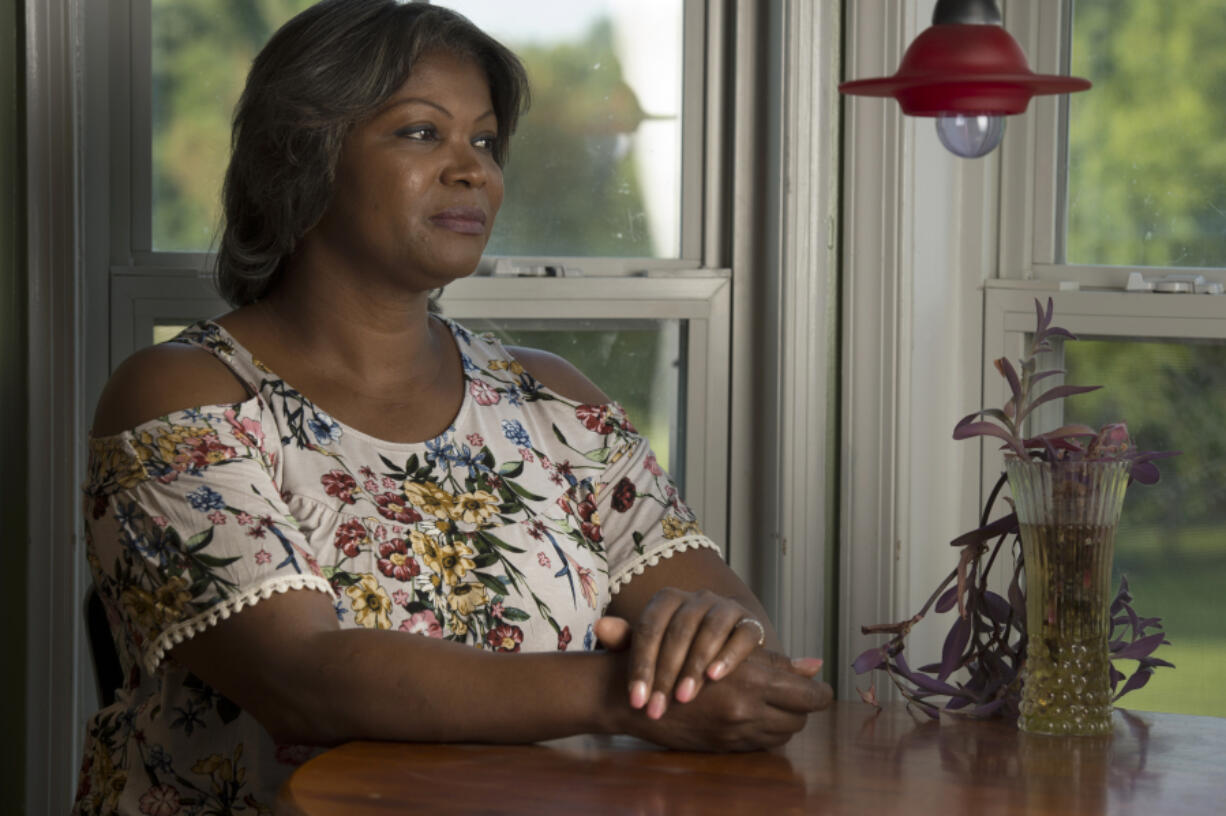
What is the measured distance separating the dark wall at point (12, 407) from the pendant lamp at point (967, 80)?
128cm

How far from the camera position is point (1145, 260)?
2.22m

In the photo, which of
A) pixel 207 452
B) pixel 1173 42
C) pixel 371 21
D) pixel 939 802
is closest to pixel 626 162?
pixel 371 21

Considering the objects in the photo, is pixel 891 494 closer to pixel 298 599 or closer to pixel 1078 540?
pixel 1078 540

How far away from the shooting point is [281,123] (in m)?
1.76

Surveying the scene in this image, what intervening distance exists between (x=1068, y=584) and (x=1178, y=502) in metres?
0.98

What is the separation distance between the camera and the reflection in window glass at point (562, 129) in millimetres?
2168

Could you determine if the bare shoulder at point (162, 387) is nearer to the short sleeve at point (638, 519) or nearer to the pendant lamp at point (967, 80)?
the short sleeve at point (638, 519)

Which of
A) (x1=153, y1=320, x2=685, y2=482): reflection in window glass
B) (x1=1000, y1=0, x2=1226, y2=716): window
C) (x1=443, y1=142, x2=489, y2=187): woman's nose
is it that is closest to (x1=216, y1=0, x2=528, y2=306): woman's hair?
(x1=443, y1=142, x2=489, y2=187): woman's nose

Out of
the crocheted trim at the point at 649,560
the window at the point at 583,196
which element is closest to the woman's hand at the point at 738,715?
the crocheted trim at the point at 649,560

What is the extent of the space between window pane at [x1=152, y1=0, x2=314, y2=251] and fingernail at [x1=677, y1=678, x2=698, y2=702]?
1290mm

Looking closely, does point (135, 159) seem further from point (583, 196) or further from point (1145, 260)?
point (1145, 260)

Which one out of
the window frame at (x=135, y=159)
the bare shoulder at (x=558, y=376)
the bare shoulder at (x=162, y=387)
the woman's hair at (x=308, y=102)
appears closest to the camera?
the bare shoulder at (x=162, y=387)

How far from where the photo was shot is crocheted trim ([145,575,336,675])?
4.52 ft

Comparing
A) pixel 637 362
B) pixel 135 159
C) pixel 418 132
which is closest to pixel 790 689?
pixel 418 132
